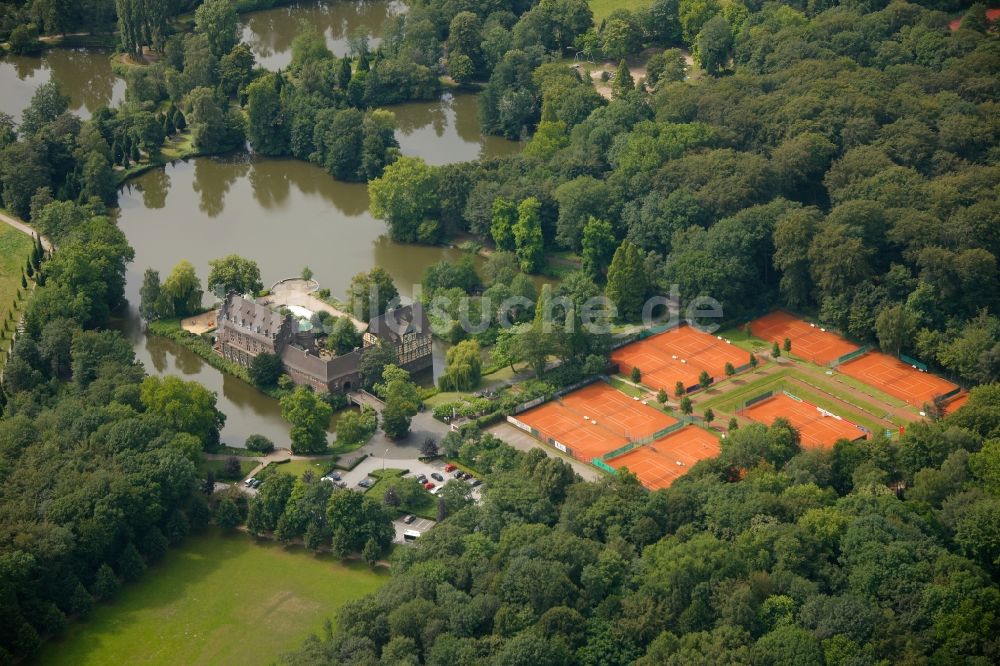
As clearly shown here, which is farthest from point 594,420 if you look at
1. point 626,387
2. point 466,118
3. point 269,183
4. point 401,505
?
point 466,118

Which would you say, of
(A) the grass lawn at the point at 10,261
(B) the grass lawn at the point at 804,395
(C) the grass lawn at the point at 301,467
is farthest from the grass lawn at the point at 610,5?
(C) the grass lawn at the point at 301,467

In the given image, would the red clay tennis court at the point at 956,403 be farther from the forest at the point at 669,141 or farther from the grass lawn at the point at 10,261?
the grass lawn at the point at 10,261

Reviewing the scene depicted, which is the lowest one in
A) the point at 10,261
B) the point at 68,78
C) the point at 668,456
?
the point at 668,456

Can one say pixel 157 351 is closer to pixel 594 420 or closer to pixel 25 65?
pixel 594 420

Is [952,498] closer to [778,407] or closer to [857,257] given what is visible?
[778,407]

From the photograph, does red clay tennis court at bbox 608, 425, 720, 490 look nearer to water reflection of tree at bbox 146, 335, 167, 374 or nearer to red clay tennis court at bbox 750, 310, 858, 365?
red clay tennis court at bbox 750, 310, 858, 365

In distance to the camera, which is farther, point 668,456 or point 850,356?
point 850,356
